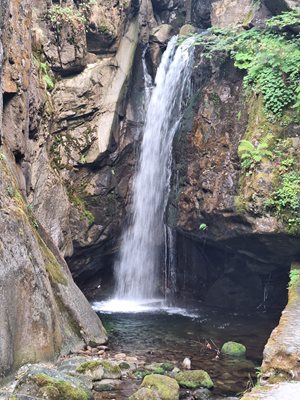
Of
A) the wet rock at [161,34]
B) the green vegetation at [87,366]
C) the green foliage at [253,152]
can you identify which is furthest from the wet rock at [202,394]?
the wet rock at [161,34]

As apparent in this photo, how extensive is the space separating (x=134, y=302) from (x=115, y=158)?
4891mm

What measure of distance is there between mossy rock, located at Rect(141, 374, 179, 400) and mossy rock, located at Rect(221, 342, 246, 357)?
2.60 metres

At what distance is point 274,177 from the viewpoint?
11.7m

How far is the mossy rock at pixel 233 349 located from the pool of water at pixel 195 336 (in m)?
0.15

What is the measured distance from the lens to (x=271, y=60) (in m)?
12.8

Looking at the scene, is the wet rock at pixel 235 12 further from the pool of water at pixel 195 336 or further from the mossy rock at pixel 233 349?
the mossy rock at pixel 233 349

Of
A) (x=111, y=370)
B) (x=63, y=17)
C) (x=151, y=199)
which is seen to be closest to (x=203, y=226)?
(x=151, y=199)

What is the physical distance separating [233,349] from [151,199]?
732 centimetres

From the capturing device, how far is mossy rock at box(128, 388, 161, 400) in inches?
267

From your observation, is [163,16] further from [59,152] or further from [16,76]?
[16,76]

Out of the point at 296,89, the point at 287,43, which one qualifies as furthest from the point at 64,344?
the point at 287,43

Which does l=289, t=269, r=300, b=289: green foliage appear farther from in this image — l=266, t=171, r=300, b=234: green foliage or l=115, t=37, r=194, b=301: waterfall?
l=115, t=37, r=194, b=301: waterfall

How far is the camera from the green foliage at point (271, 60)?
12.5m

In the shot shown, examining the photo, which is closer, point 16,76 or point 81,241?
point 16,76
